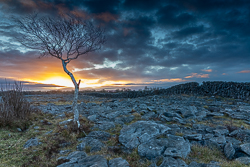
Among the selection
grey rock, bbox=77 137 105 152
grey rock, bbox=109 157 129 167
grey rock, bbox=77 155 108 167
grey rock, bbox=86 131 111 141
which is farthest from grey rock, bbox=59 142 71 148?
grey rock, bbox=109 157 129 167

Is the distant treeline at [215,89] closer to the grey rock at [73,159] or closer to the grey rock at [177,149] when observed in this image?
the grey rock at [177,149]

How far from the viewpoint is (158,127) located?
6.95 metres

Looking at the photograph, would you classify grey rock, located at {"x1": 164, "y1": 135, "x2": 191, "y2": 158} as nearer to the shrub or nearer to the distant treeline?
the shrub

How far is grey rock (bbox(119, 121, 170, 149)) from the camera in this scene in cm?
595

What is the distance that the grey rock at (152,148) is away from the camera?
16.4 ft

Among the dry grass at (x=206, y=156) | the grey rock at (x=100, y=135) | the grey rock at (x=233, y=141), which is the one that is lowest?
the grey rock at (x=100, y=135)

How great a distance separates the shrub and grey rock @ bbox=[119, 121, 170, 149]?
710cm

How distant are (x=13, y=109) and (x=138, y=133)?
8670 millimetres

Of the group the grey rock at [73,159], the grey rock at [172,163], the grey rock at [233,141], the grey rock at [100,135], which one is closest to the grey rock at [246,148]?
the grey rock at [233,141]

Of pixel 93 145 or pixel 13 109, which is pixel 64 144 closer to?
pixel 93 145

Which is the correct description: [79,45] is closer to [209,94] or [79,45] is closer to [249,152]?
[249,152]

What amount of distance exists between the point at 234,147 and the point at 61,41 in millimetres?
10551

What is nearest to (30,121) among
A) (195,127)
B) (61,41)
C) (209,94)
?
(61,41)

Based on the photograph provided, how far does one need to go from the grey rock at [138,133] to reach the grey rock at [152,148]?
0.40 metres
